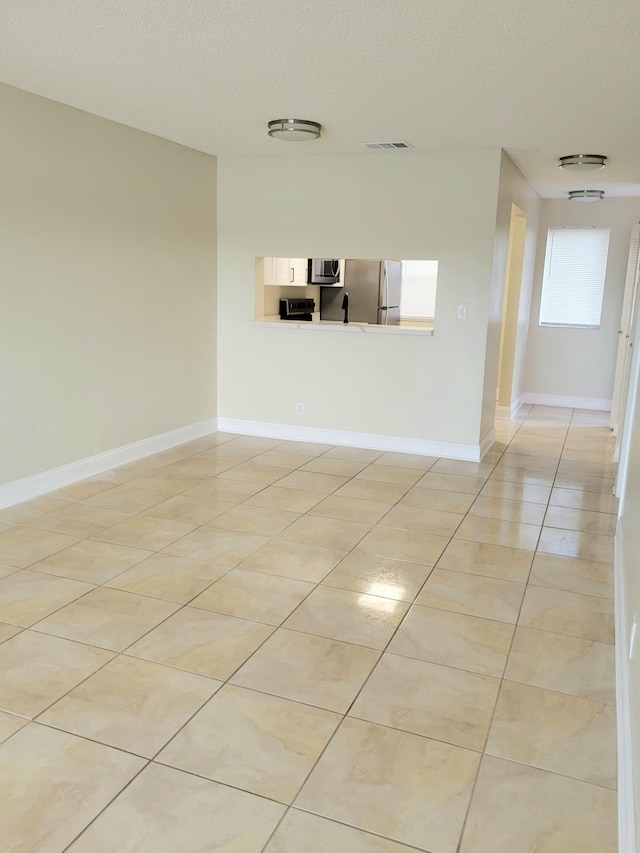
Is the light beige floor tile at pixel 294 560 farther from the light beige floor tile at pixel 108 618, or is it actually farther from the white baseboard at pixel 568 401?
the white baseboard at pixel 568 401

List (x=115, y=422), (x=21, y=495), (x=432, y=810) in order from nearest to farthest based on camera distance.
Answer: (x=432, y=810) → (x=21, y=495) → (x=115, y=422)

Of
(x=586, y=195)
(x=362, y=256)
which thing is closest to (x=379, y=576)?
(x=362, y=256)

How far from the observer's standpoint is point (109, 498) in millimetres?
4355

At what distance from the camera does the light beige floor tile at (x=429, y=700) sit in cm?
222

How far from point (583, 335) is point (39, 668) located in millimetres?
7405

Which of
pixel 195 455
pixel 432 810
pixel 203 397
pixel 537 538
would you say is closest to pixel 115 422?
pixel 195 455

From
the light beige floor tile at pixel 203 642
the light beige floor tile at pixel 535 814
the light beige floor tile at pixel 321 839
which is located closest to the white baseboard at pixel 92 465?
the light beige floor tile at pixel 203 642

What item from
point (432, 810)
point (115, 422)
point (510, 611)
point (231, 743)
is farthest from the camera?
point (115, 422)

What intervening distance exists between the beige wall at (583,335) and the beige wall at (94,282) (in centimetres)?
436

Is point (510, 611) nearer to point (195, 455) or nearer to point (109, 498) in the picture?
point (109, 498)

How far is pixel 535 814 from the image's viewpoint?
187 centimetres

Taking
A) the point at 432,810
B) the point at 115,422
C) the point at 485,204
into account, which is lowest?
the point at 432,810

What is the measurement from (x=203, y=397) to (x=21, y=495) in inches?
85.3

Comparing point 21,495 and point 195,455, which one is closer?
point 21,495
